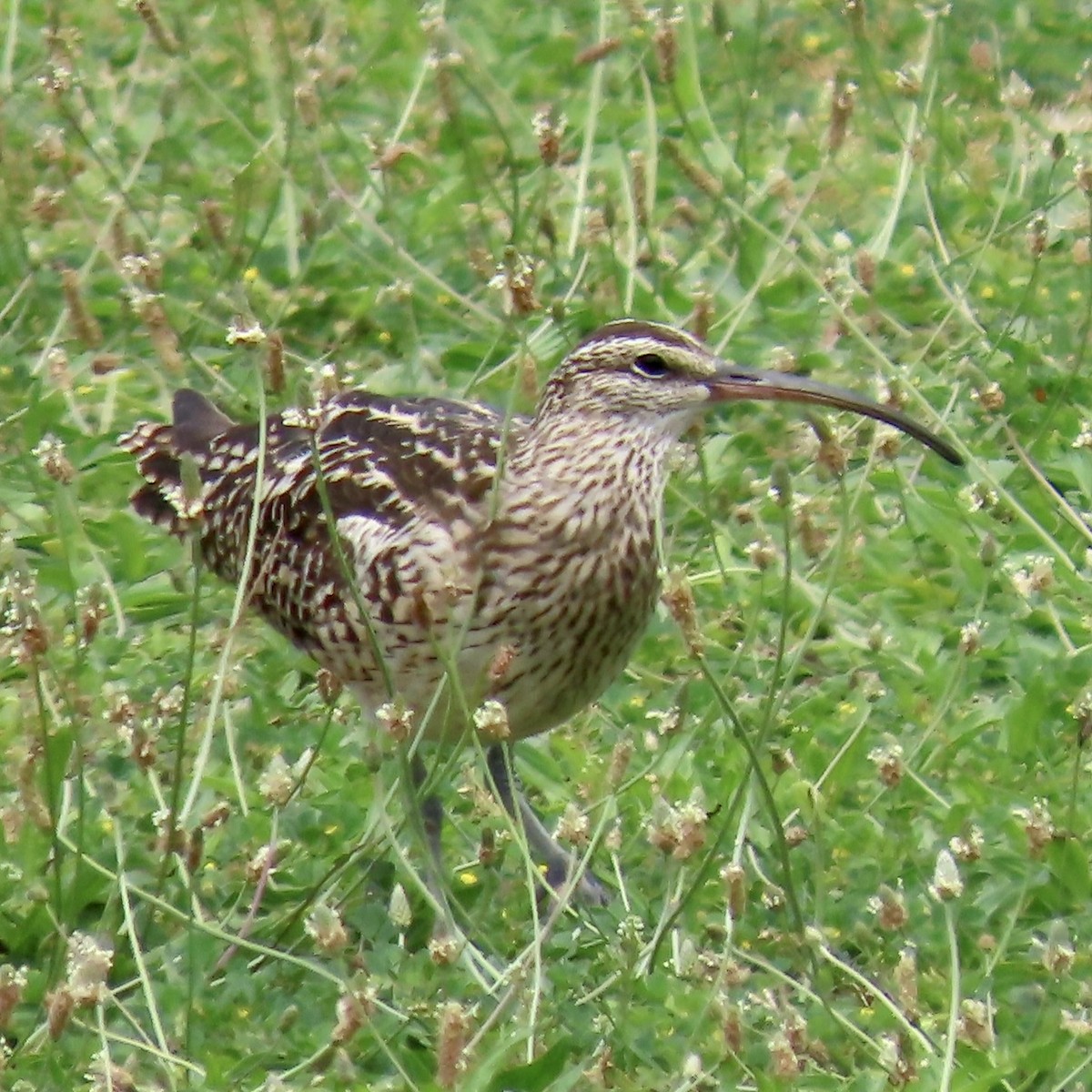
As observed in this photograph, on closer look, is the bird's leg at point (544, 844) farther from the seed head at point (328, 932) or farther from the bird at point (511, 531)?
the seed head at point (328, 932)

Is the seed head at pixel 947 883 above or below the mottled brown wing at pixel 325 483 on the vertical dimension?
above

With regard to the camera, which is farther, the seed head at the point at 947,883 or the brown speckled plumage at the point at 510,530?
the brown speckled plumage at the point at 510,530

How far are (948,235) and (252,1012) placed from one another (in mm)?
4347

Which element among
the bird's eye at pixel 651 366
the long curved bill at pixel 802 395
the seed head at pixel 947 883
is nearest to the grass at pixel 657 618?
the seed head at pixel 947 883

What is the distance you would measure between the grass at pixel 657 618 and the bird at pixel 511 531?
0.82ft

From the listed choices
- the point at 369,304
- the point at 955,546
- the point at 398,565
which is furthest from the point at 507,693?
the point at 369,304

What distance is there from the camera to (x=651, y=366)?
6.09m

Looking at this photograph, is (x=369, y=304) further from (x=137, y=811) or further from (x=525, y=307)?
(x=525, y=307)

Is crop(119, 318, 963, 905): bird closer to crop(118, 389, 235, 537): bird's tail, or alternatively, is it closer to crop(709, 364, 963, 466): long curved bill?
crop(709, 364, 963, 466): long curved bill

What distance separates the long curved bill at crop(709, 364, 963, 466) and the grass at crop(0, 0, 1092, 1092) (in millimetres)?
204

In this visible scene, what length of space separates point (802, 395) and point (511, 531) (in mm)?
706

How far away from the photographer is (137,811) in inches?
252

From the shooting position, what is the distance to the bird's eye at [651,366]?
606 centimetres

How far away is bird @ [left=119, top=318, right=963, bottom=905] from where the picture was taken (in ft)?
19.1
